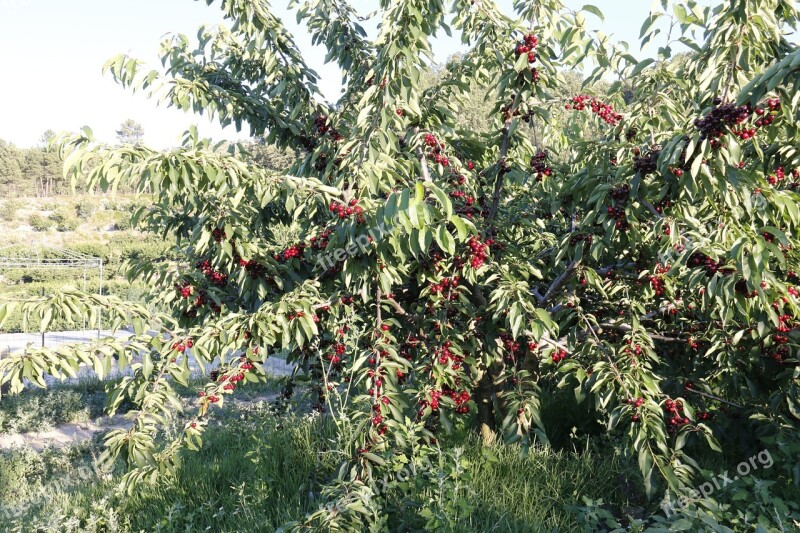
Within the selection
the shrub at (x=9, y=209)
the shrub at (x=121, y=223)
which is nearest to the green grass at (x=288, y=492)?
the shrub at (x=121, y=223)

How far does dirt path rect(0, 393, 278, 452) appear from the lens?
5.56m

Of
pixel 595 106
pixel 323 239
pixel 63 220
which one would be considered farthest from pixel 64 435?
pixel 63 220

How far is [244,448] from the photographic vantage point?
4164 mm

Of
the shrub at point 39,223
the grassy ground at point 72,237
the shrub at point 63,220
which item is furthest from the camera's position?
the shrub at point 63,220

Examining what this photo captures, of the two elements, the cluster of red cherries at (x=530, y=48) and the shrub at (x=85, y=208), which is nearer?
the cluster of red cherries at (x=530, y=48)

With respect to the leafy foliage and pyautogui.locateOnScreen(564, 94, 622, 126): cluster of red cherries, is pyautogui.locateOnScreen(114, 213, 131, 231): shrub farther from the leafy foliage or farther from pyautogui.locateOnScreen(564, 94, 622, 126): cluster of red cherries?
pyautogui.locateOnScreen(564, 94, 622, 126): cluster of red cherries

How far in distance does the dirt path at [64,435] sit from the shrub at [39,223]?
27008 mm

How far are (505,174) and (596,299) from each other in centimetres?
97

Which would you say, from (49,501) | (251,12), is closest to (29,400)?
(49,501)

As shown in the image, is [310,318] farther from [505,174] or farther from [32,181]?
[32,181]

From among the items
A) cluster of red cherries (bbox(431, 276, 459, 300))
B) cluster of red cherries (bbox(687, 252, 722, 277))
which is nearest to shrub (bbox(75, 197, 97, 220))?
cluster of red cherries (bbox(431, 276, 459, 300))

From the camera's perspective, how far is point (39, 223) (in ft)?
95.1

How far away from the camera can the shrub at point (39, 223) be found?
1140 inches

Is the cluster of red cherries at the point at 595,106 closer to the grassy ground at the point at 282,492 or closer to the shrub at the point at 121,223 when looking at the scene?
the grassy ground at the point at 282,492
